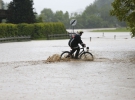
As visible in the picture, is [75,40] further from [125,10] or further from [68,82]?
[125,10]

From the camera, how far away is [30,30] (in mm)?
57062

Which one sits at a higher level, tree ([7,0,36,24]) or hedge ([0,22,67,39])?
tree ([7,0,36,24])

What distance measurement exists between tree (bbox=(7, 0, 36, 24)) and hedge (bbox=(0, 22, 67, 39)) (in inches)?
155

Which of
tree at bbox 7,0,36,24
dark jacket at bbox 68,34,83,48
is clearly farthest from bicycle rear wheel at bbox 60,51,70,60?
tree at bbox 7,0,36,24

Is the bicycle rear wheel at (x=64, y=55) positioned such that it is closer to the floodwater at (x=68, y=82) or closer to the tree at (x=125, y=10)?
the floodwater at (x=68, y=82)

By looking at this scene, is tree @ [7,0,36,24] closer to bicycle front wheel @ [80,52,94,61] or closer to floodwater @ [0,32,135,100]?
bicycle front wheel @ [80,52,94,61]

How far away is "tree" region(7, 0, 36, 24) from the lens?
61.3 meters

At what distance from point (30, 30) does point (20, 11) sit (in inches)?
230

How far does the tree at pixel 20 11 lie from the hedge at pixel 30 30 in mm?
3930

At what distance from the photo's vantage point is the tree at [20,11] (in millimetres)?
61281

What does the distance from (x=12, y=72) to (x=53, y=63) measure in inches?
152

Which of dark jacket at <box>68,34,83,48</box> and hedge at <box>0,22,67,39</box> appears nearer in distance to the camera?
dark jacket at <box>68,34,83,48</box>

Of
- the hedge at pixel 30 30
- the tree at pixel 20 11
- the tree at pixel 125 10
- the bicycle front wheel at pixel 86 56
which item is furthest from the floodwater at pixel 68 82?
the tree at pixel 20 11

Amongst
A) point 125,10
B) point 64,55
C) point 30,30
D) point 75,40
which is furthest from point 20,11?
point 75,40
